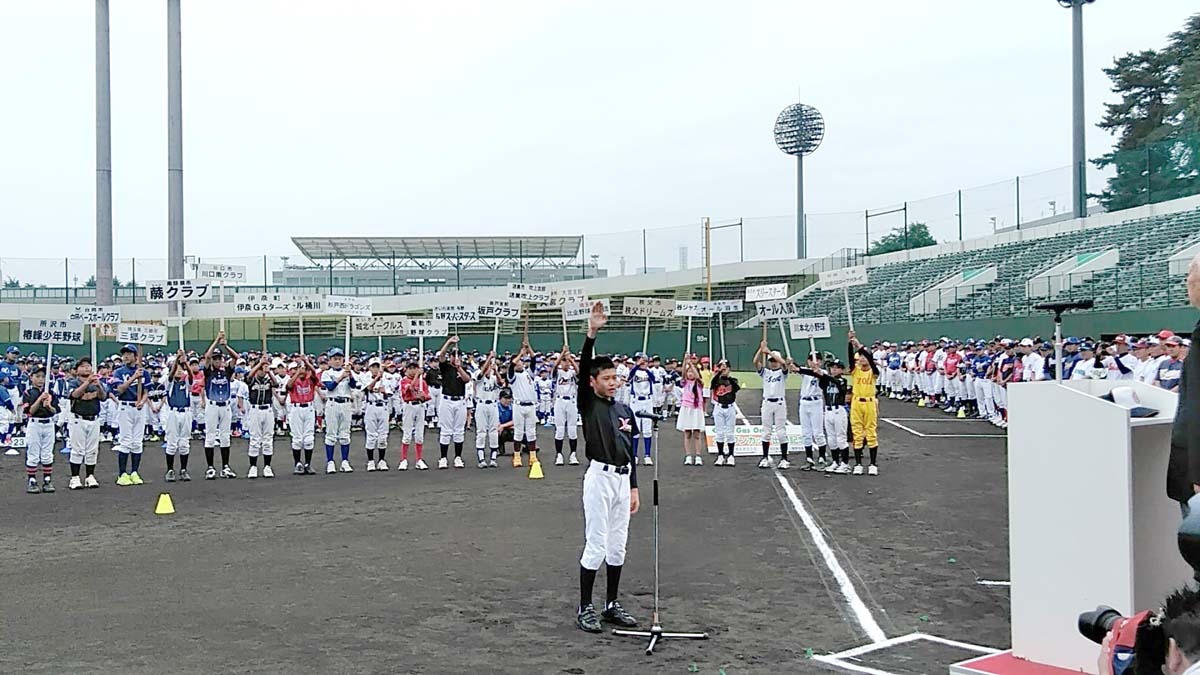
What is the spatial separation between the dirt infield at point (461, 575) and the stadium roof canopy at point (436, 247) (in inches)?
1782

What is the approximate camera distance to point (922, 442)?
69.4 feet

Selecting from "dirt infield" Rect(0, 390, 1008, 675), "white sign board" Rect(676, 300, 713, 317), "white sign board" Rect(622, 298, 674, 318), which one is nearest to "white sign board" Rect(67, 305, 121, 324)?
"dirt infield" Rect(0, 390, 1008, 675)

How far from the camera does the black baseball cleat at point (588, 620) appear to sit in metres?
7.37

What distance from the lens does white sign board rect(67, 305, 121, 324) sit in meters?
19.6

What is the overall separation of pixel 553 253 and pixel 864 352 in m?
45.6

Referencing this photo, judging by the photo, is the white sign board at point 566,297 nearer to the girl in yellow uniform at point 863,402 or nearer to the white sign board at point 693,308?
the white sign board at point 693,308

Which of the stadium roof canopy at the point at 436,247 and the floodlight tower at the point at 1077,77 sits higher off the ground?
the floodlight tower at the point at 1077,77

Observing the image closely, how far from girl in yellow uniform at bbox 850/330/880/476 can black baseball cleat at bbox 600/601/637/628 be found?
9.56m

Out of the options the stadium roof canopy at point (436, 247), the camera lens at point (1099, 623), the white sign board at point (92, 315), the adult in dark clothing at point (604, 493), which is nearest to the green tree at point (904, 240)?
the stadium roof canopy at point (436, 247)

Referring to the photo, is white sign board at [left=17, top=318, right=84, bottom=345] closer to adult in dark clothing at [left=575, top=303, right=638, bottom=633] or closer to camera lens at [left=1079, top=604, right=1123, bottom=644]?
adult in dark clothing at [left=575, top=303, right=638, bottom=633]

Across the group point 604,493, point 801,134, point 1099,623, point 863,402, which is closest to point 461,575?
point 604,493

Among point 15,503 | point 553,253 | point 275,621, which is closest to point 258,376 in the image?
point 15,503

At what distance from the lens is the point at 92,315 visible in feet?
65.5

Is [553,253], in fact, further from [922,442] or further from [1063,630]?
[1063,630]
